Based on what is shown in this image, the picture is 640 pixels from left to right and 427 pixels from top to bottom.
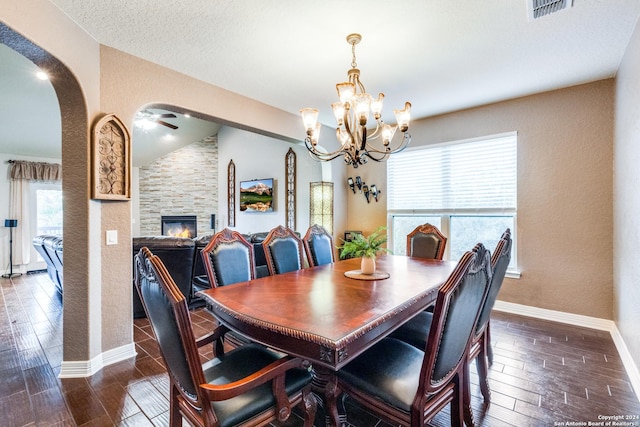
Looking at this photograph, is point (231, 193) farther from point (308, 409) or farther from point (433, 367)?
point (433, 367)

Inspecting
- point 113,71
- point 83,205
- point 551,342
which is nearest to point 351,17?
point 113,71

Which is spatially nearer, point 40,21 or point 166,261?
point 40,21

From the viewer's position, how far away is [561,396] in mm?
2064

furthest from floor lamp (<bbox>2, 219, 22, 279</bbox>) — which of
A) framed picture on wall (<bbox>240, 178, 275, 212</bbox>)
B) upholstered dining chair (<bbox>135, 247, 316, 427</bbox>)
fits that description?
upholstered dining chair (<bbox>135, 247, 316, 427</bbox>)

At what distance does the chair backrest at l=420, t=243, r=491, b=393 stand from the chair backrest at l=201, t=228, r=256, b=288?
5.07 feet

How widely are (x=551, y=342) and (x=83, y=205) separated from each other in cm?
434

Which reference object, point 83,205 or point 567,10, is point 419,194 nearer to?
point 567,10

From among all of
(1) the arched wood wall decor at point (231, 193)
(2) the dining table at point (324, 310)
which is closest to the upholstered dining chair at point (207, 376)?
(2) the dining table at point (324, 310)

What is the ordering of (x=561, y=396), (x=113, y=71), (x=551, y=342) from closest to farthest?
1. (x=561, y=396)
2. (x=113, y=71)
3. (x=551, y=342)

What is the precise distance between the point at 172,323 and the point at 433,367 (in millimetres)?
1052

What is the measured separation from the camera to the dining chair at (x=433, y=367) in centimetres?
121

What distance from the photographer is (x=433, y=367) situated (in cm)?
126

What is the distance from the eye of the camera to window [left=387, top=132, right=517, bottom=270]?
394cm

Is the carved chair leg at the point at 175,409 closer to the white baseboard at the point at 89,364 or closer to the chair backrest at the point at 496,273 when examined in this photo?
the white baseboard at the point at 89,364
